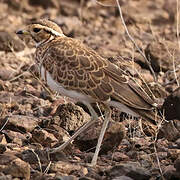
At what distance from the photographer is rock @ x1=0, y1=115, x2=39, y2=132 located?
6.95 m

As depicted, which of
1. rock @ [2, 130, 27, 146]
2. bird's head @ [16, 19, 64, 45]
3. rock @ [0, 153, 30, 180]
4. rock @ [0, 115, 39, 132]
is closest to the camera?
rock @ [0, 153, 30, 180]

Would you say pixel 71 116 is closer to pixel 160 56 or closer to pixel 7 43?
pixel 160 56

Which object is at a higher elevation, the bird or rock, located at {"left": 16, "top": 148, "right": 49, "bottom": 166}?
the bird

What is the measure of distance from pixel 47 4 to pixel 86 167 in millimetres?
8553

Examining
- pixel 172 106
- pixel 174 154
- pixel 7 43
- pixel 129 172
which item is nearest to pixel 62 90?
pixel 129 172

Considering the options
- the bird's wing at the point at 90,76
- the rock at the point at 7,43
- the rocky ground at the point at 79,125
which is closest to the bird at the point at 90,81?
the bird's wing at the point at 90,76

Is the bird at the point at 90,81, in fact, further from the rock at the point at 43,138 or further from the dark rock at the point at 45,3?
the dark rock at the point at 45,3

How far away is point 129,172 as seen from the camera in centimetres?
546

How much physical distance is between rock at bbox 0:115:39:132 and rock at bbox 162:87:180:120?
1.59 metres

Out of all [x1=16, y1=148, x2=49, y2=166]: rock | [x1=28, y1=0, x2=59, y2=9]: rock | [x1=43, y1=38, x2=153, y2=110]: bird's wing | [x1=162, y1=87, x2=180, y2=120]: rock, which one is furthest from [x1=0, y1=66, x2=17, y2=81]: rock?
[x1=28, y1=0, x2=59, y2=9]: rock

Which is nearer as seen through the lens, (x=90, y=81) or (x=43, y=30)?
(x=90, y=81)

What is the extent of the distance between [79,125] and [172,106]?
1150mm

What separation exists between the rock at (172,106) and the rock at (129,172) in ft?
5.08

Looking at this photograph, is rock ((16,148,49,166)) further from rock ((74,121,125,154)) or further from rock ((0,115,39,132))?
rock ((0,115,39,132))
